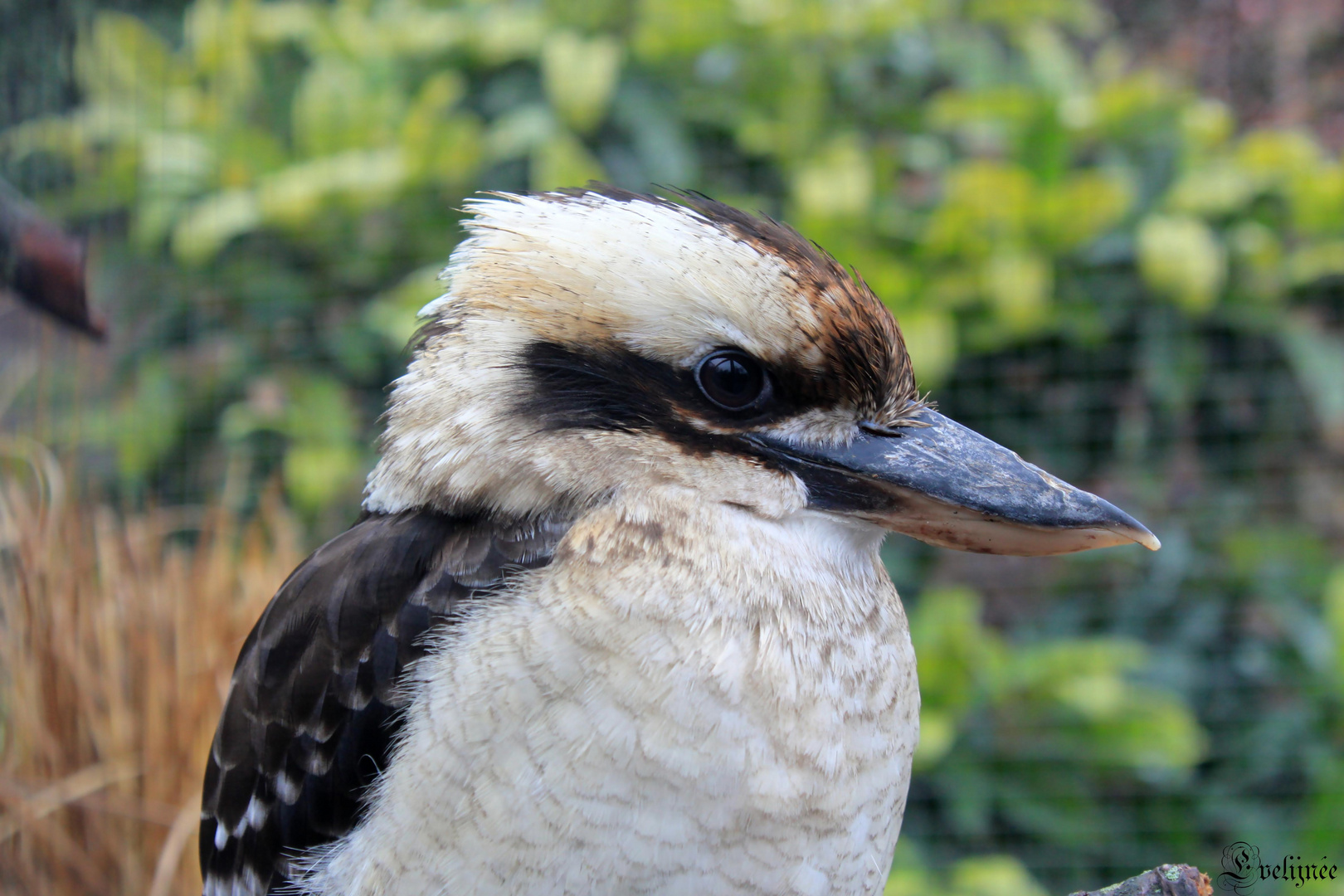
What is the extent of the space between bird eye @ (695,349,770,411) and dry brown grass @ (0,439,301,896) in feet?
3.68

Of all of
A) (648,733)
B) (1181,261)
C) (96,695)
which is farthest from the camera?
(1181,261)

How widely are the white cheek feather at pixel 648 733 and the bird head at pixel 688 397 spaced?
51 mm

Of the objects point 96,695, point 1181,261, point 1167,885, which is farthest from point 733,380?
point 1181,261

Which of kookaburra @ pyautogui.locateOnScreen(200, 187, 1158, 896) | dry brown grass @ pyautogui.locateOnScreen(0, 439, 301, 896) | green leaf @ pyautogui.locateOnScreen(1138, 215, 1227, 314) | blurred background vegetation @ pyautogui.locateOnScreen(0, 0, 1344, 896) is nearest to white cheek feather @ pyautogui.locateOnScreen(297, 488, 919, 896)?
kookaburra @ pyautogui.locateOnScreen(200, 187, 1158, 896)

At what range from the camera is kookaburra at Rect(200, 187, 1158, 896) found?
724mm

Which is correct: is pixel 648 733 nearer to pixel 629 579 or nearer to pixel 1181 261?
pixel 629 579

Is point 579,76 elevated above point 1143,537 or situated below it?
above

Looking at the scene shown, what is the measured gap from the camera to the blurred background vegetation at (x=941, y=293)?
227cm

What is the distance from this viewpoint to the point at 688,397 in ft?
2.68

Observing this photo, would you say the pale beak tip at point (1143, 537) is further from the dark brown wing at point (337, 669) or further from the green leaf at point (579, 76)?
the green leaf at point (579, 76)

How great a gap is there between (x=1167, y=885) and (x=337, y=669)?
65cm

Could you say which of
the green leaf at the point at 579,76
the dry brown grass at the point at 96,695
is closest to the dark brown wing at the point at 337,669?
the dry brown grass at the point at 96,695

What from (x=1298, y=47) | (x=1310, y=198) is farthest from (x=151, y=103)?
(x=1298, y=47)

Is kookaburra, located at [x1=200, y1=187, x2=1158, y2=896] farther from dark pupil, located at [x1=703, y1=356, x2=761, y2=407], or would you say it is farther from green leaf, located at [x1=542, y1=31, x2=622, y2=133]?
green leaf, located at [x1=542, y1=31, x2=622, y2=133]
